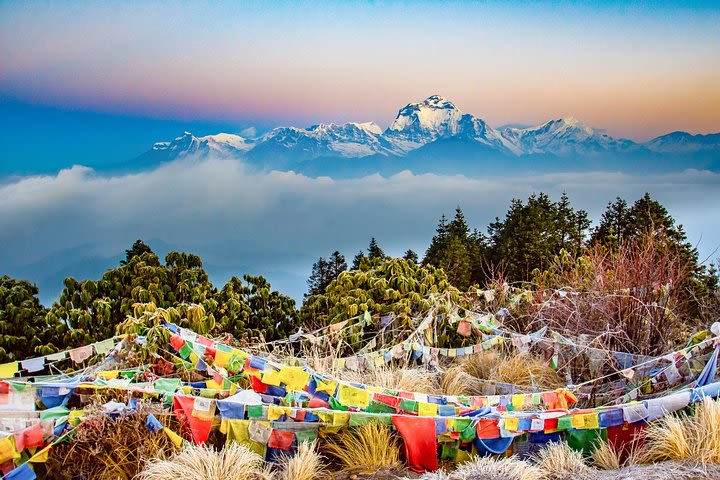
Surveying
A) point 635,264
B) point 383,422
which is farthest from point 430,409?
point 635,264

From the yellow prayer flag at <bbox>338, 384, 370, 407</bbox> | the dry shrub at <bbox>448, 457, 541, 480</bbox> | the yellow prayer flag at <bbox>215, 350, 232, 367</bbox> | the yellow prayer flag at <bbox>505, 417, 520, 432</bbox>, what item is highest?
the yellow prayer flag at <bbox>215, 350, 232, 367</bbox>

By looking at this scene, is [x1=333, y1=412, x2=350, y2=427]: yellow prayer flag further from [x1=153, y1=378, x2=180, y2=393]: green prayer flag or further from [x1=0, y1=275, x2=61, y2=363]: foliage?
[x1=0, y1=275, x2=61, y2=363]: foliage

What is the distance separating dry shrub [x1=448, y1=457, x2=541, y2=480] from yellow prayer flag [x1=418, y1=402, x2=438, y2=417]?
72 cm

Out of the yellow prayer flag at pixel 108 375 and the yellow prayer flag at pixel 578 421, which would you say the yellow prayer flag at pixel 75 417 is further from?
the yellow prayer flag at pixel 578 421

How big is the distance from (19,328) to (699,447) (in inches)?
315

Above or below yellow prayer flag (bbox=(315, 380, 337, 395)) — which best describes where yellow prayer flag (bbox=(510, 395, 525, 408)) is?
below

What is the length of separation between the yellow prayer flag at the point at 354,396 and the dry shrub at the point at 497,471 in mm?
1072

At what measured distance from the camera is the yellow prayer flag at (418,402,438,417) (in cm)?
521

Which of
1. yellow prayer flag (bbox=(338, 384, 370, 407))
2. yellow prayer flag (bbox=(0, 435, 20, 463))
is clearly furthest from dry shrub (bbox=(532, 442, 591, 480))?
yellow prayer flag (bbox=(0, 435, 20, 463))

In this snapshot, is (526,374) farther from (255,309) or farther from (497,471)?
(255,309)

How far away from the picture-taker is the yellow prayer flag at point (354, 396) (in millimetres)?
5348

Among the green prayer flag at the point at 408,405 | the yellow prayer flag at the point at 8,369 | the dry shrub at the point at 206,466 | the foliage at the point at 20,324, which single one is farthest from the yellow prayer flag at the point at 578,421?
the foliage at the point at 20,324

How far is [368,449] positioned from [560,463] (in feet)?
4.37

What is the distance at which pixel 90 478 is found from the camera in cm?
471
